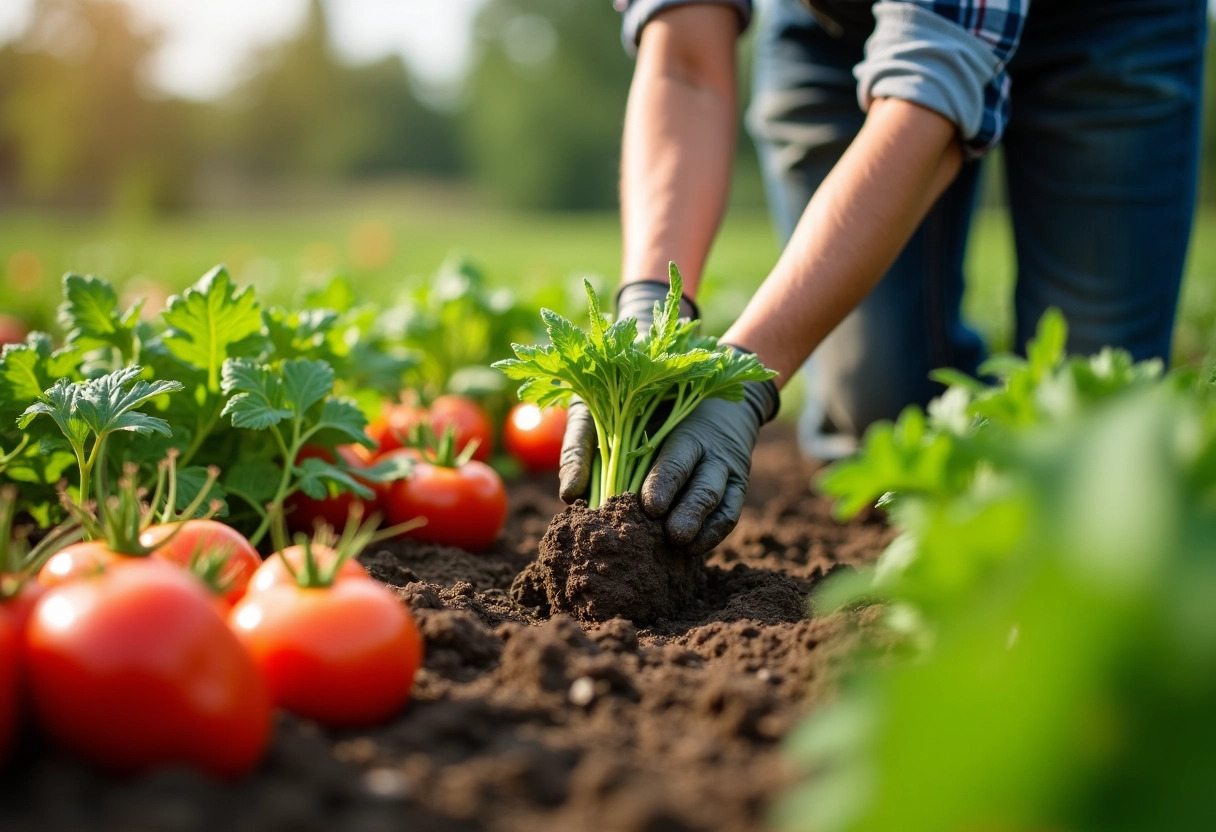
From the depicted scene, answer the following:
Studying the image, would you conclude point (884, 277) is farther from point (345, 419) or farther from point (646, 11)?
point (345, 419)

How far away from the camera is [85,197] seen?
34188 millimetres

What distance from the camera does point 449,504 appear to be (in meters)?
2.86

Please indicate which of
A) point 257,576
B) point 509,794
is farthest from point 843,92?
point 509,794

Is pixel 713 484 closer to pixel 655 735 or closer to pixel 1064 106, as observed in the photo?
pixel 655 735

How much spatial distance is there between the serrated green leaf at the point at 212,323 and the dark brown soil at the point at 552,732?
664mm

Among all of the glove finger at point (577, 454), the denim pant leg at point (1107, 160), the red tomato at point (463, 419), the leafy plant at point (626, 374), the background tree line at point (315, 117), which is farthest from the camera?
the background tree line at point (315, 117)

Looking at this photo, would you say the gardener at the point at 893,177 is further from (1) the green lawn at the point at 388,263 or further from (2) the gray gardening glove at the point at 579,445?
(1) the green lawn at the point at 388,263

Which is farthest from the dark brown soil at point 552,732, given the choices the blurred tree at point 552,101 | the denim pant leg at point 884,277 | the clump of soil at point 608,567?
the blurred tree at point 552,101

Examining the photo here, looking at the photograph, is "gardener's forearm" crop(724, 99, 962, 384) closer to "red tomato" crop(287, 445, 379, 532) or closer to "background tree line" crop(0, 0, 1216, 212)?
"red tomato" crop(287, 445, 379, 532)

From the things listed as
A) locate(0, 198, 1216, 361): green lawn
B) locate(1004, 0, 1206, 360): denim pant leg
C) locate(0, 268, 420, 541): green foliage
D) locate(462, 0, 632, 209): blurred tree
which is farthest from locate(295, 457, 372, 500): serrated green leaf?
locate(462, 0, 632, 209): blurred tree

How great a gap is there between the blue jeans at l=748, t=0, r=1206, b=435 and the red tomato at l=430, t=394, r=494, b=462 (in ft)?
4.84

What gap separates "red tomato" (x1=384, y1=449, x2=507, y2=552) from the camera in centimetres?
285

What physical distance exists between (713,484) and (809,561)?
738 mm

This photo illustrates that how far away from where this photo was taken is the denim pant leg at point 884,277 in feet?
13.3
